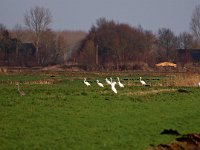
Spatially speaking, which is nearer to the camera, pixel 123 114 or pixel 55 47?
pixel 123 114

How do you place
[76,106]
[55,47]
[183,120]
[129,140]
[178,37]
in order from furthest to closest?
[178,37]
[55,47]
[76,106]
[183,120]
[129,140]

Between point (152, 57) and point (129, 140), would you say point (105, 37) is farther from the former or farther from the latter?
point (129, 140)

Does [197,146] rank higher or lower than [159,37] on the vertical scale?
lower

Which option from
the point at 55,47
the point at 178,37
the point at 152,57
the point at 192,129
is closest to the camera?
the point at 192,129

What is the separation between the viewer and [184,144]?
14.8m

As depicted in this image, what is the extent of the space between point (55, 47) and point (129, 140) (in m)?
102

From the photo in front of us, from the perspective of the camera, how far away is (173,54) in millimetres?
112312

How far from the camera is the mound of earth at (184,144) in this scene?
1431 centimetres

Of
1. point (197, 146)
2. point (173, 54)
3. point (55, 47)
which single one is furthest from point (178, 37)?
point (197, 146)

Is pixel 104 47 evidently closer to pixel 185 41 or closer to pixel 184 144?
pixel 185 41

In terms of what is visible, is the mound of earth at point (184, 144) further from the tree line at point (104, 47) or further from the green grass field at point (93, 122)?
the tree line at point (104, 47)

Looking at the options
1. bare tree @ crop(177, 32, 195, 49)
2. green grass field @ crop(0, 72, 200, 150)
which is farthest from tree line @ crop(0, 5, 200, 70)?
green grass field @ crop(0, 72, 200, 150)

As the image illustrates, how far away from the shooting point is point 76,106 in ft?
74.1

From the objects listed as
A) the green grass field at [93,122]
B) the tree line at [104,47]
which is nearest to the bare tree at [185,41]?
the tree line at [104,47]
